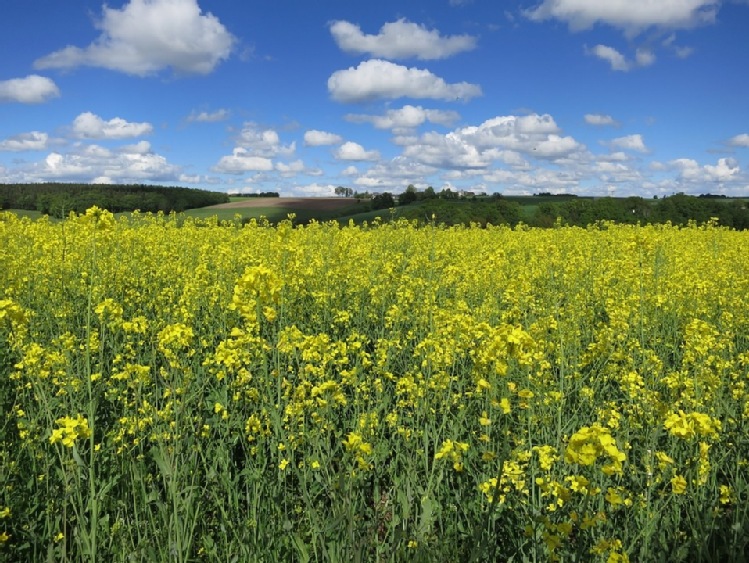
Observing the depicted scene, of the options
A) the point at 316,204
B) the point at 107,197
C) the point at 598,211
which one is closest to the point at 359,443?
the point at 107,197

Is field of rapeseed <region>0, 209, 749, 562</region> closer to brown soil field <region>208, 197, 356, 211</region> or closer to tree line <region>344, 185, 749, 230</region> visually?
tree line <region>344, 185, 749, 230</region>

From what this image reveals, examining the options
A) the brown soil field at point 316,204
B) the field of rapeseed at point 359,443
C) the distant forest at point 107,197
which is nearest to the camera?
the field of rapeseed at point 359,443

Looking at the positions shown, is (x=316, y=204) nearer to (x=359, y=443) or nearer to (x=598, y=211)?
(x=598, y=211)

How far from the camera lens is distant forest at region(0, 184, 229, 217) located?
58.4ft

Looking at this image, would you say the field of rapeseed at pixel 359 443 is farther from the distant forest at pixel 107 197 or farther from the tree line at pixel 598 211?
the tree line at pixel 598 211

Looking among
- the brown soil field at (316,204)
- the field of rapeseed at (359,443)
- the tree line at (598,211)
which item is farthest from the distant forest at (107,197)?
the tree line at (598,211)

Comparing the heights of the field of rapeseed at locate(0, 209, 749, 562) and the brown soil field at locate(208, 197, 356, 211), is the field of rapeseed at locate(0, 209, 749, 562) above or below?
below

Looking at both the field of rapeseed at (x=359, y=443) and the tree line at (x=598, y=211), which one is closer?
the field of rapeseed at (x=359, y=443)

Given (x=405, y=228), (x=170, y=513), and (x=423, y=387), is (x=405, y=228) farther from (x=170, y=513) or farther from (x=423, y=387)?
(x=170, y=513)

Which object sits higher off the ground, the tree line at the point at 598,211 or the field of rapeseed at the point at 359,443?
the tree line at the point at 598,211

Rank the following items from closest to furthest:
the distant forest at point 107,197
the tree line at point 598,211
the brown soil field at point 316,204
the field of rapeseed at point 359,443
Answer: the field of rapeseed at point 359,443
the distant forest at point 107,197
the tree line at point 598,211
the brown soil field at point 316,204

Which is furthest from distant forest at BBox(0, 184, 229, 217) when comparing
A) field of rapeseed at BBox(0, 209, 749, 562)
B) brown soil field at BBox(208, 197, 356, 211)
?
field of rapeseed at BBox(0, 209, 749, 562)

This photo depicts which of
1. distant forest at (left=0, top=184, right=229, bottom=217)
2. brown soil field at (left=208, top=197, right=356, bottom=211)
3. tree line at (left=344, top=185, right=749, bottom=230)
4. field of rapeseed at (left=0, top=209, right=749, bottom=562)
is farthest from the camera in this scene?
brown soil field at (left=208, top=197, right=356, bottom=211)

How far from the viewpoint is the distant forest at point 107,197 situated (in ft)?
58.4
